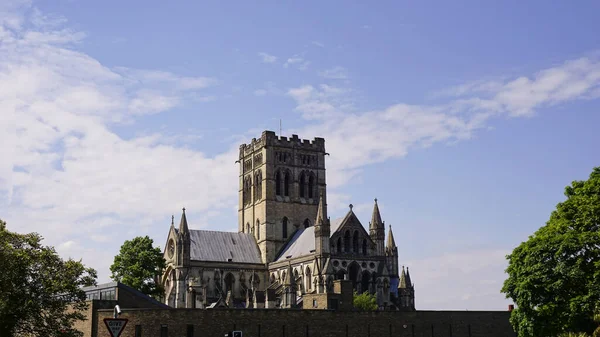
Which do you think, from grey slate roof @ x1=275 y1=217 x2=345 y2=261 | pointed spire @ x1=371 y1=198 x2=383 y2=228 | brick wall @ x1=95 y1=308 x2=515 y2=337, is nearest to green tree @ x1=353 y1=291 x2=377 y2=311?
grey slate roof @ x1=275 y1=217 x2=345 y2=261

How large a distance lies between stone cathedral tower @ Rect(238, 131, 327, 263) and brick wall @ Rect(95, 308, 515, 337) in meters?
43.0

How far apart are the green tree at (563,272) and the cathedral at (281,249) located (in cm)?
3671

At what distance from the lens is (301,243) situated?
107 metres

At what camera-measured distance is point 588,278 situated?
173 ft

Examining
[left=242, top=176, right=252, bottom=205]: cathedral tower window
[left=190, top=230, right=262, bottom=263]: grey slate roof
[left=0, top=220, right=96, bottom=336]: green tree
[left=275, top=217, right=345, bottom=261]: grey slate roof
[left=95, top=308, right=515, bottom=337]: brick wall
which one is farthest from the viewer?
[left=242, top=176, right=252, bottom=205]: cathedral tower window

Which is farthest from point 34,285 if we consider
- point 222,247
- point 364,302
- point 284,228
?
point 284,228

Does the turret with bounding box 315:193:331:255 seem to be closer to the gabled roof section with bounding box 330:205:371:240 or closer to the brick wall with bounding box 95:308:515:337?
the gabled roof section with bounding box 330:205:371:240

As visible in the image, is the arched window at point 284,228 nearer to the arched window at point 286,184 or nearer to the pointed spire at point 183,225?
the arched window at point 286,184

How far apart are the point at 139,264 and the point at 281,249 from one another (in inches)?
1127

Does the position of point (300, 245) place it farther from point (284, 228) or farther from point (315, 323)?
point (315, 323)

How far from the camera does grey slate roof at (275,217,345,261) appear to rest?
104m

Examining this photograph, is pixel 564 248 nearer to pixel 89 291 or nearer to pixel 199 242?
pixel 89 291

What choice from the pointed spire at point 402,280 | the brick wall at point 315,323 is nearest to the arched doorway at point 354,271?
the pointed spire at point 402,280

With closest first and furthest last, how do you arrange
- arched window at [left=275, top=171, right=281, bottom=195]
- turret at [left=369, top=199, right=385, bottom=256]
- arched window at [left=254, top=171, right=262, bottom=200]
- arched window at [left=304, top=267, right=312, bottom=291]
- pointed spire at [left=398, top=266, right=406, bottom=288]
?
pointed spire at [left=398, top=266, right=406, bottom=288] < arched window at [left=304, top=267, right=312, bottom=291] < turret at [left=369, top=199, right=385, bottom=256] < arched window at [left=275, top=171, right=281, bottom=195] < arched window at [left=254, top=171, right=262, bottom=200]
